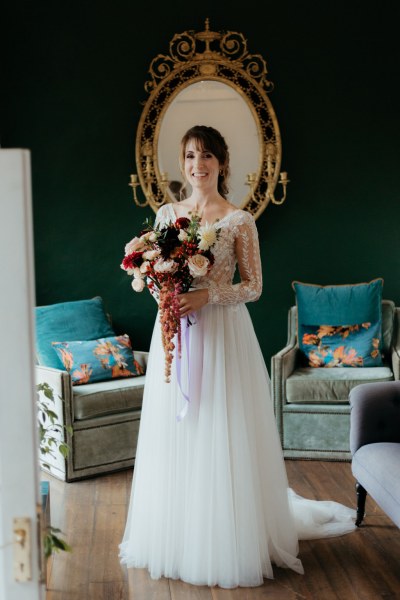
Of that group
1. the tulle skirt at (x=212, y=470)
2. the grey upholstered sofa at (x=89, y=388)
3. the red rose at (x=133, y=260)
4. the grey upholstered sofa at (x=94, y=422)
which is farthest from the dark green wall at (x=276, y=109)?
the red rose at (x=133, y=260)

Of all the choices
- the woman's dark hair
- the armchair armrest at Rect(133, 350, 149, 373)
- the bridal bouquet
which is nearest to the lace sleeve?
the bridal bouquet

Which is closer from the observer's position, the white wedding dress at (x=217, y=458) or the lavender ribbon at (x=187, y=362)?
the white wedding dress at (x=217, y=458)

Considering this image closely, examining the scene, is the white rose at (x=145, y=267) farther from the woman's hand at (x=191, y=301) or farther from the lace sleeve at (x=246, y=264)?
the lace sleeve at (x=246, y=264)

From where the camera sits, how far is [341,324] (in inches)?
189

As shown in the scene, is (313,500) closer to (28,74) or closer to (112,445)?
(112,445)

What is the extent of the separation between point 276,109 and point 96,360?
2.06 meters

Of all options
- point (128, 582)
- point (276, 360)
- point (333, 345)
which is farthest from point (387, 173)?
point (128, 582)

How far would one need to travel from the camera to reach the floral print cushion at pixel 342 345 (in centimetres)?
470

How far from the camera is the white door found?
3.82ft

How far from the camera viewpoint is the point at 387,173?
5086 millimetres

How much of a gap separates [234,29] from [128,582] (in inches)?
140

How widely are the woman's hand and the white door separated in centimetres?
173

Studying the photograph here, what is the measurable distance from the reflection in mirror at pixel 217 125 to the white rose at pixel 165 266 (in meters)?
2.17

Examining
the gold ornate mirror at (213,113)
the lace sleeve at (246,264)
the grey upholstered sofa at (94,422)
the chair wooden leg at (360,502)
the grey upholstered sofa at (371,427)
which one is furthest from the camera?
the gold ornate mirror at (213,113)
